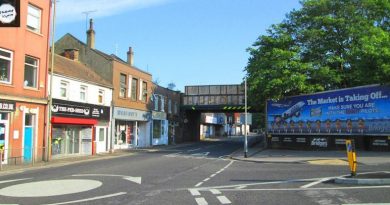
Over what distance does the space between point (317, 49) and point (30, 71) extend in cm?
2114

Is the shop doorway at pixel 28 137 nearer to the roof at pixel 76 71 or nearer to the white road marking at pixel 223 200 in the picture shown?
the roof at pixel 76 71

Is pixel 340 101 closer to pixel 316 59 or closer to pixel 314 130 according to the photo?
pixel 314 130

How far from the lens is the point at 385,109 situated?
28328 millimetres

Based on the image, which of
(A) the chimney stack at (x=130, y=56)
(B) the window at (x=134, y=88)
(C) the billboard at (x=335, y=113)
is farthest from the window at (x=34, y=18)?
(A) the chimney stack at (x=130, y=56)

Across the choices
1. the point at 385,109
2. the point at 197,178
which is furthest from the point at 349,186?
the point at 385,109

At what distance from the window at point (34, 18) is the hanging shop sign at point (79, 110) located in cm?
495

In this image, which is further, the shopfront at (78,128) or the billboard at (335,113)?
the shopfront at (78,128)

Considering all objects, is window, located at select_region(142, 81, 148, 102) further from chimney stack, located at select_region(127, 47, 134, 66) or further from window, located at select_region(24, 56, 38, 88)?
window, located at select_region(24, 56, 38, 88)

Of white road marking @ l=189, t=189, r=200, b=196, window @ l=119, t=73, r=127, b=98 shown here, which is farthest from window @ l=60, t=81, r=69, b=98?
white road marking @ l=189, t=189, r=200, b=196

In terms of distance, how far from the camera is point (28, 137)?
27109mm

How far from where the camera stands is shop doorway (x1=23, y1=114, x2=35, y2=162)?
86.7ft

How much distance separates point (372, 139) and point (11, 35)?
21311 mm

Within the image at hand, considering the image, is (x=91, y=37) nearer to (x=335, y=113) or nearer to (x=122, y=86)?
(x=122, y=86)

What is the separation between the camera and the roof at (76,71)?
108 feet
